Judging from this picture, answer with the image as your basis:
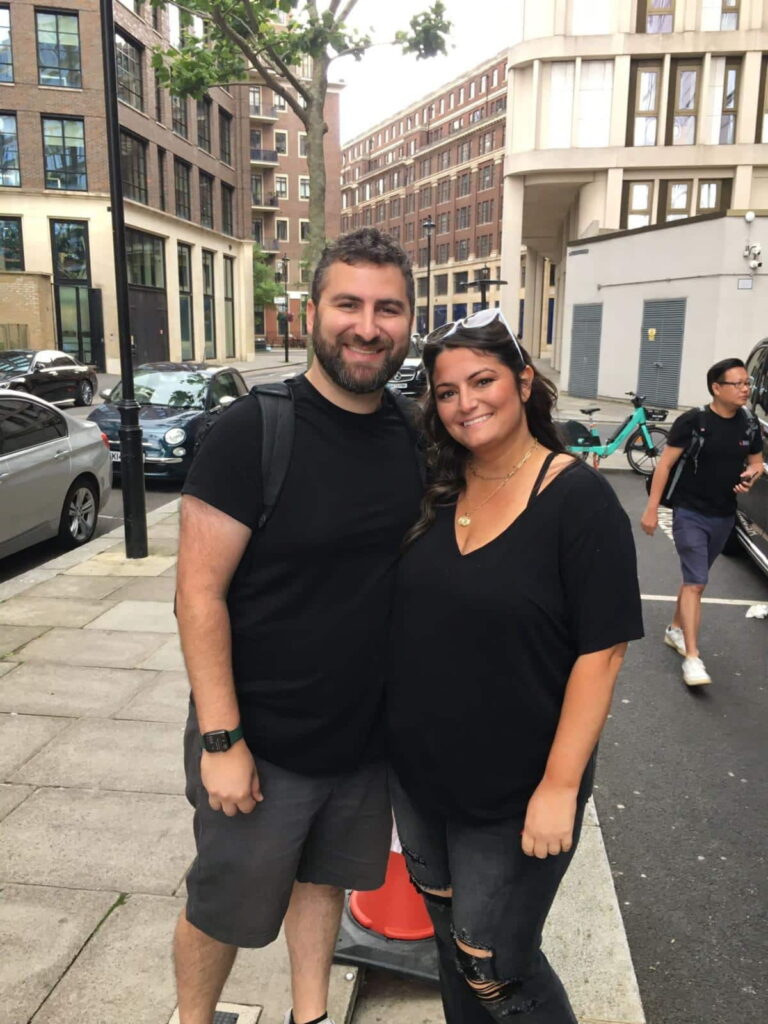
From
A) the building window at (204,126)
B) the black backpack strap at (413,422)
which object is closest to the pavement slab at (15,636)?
the black backpack strap at (413,422)

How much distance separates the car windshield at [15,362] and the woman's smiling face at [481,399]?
19337 millimetres

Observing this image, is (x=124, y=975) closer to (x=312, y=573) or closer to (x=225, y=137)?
(x=312, y=573)

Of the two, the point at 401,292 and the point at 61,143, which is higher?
the point at 61,143

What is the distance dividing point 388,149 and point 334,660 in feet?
357

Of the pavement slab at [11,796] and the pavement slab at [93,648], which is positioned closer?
the pavement slab at [11,796]

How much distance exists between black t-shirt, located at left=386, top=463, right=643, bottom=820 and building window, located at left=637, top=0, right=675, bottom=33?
30651 mm

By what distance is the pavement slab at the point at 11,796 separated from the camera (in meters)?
3.28

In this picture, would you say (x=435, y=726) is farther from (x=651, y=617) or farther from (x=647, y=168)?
(x=647, y=168)

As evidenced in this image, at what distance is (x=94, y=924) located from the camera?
2613 millimetres

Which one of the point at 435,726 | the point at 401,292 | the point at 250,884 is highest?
the point at 401,292

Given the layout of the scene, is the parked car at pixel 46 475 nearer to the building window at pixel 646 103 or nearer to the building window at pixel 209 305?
the building window at pixel 646 103

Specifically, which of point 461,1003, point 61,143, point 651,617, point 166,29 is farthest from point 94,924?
point 166,29

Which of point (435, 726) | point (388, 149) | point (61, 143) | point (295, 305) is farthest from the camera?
point (388, 149)

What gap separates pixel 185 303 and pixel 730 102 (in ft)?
81.2
